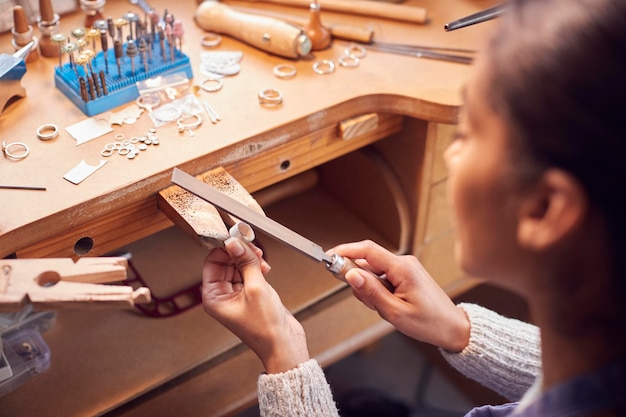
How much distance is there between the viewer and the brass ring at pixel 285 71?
3.66 feet

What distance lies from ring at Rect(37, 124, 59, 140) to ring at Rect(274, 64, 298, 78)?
0.35 metres

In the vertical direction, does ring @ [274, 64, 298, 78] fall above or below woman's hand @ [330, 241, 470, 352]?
above

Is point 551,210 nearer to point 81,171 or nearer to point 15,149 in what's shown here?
point 81,171

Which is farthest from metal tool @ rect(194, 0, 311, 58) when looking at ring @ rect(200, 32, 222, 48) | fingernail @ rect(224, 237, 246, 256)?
fingernail @ rect(224, 237, 246, 256)

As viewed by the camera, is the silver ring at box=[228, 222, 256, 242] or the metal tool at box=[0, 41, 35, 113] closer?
the silver ring at box=[228, 222, 256, 242]

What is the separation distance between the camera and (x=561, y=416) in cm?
57

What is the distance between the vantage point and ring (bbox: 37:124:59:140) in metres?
0.98

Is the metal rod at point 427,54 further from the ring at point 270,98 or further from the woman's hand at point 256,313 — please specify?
the woman's hand at point 256,313

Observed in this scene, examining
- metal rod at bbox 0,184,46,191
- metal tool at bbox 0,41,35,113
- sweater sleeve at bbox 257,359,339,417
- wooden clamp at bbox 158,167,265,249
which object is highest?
metal tool at bbox 0,41,35,113

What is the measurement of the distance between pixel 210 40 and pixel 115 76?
0.21 metres

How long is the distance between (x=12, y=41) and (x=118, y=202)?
47cm

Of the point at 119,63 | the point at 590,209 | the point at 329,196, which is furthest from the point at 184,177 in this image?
the point at 329,196

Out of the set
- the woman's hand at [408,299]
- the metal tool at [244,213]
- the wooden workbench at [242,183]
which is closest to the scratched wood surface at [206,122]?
the wooden workbench at [242,183]

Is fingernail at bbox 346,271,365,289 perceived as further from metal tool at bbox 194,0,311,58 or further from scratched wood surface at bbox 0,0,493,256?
metal tool at bbox 194,0,311,58
